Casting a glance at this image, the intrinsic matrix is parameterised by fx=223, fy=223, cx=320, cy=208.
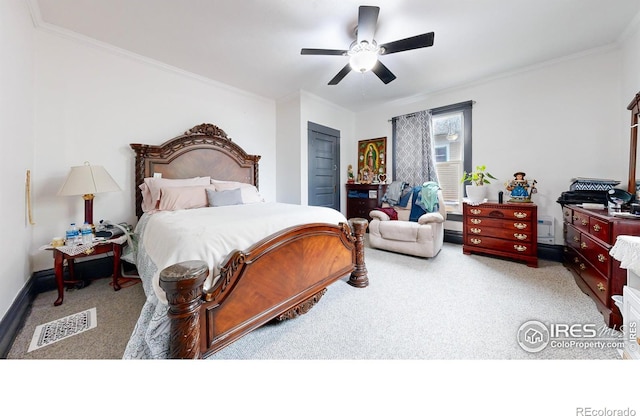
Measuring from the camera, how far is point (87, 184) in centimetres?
213

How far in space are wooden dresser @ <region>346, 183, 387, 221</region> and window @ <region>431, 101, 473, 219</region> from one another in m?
1.08

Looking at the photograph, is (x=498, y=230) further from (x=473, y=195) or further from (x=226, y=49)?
(x=226, y=49)

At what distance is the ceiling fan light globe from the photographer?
7.02ft

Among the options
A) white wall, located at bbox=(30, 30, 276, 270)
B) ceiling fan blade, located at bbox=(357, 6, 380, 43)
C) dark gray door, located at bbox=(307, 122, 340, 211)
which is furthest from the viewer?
dark gray door, located at bbox=(307, 122, 340, 211)

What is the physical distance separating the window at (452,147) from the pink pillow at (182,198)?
3.84m

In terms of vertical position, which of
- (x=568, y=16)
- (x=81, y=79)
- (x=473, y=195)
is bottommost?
(x=473, y=195)

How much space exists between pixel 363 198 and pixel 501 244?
2312 mm

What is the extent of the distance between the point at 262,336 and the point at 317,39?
293 centimetres

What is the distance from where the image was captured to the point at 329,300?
200 cm

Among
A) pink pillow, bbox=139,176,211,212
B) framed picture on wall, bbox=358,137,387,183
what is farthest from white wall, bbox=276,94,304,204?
pink pillow, bbox=139,176,211,212

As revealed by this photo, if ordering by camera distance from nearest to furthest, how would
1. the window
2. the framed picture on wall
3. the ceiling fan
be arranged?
the ceiling fan → the window → the framed picture on wall

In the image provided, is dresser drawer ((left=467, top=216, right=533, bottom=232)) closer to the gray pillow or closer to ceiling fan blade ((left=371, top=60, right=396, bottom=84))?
ceiling fan blade ((left=371, top=60, right=396, bottom=84))
